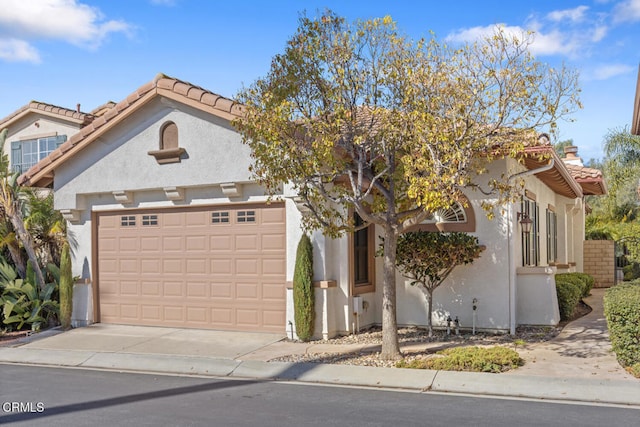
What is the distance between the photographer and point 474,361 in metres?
9.03

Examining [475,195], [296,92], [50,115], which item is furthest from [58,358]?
[50,115]

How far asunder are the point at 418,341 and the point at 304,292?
223 cm

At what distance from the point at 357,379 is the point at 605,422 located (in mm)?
3329

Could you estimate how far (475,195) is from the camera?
12383mm

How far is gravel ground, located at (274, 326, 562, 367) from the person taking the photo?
10.0 metres

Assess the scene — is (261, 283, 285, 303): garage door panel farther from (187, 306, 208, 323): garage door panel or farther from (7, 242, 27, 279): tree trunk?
(7, 242, 27, 279): tree trunk

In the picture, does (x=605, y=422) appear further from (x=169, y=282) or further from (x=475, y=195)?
(x=169, y=282)

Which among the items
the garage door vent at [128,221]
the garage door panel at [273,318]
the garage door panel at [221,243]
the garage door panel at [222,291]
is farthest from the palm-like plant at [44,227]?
the garage door panel at [273,318]

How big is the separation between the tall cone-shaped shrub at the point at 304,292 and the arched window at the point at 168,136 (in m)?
3.60

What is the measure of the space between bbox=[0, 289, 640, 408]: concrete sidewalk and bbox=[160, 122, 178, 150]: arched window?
3.82 meters

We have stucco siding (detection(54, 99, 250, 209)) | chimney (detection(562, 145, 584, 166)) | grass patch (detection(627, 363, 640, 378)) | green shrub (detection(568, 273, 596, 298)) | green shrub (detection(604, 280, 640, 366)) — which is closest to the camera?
grass patch (detection(627, 363, 640, 378))

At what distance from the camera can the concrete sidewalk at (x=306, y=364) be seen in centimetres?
820

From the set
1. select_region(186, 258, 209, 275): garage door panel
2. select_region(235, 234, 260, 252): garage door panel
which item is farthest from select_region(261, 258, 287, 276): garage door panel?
select_region(186, 258, 209, 275): garage door panel

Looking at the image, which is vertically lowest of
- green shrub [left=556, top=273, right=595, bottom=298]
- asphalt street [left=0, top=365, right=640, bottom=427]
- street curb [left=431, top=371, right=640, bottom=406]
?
asphalt street [left=0, top=365, right=640, bottom=427]
